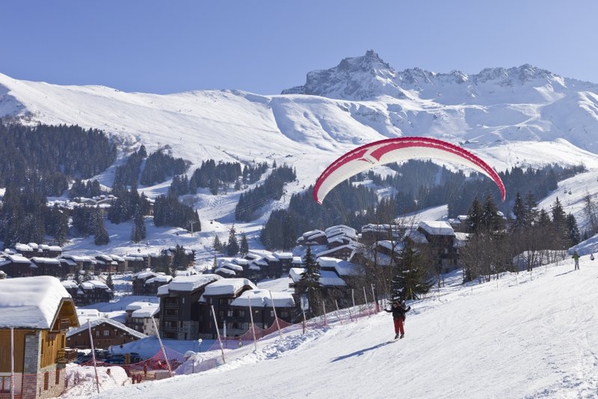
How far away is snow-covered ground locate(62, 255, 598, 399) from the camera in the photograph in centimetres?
1045

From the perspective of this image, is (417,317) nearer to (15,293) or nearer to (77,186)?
(15,293)

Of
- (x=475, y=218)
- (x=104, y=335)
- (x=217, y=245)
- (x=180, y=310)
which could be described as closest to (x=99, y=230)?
(x=217, y=245)

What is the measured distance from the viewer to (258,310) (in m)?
59.0

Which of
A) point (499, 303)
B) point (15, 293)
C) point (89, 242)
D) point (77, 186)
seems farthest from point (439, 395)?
point (77, 186)

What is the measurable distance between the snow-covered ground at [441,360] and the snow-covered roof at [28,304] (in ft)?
24.2

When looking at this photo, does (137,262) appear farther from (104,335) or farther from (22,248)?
(104,335)

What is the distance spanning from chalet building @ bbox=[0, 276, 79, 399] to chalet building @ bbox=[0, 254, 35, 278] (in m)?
90.9

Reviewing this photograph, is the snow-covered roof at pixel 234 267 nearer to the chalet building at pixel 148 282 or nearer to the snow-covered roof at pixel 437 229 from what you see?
the chalet building at pixel 148 282

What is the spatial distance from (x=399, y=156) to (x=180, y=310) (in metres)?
44.5

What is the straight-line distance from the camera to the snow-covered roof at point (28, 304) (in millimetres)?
21672

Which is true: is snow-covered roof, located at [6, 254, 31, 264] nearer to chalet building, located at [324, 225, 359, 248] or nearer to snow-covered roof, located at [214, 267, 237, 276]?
snow-covered roof, located at [214, 267, 237, 276]

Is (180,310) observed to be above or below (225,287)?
below

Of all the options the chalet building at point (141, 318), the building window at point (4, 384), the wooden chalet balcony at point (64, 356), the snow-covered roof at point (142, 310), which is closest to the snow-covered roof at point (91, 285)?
the snow-covered roof at point (142, 310)

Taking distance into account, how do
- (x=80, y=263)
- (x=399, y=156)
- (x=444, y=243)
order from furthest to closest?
(x=80, y=263) → (x=444, y=243) → (x=399, y=156)
